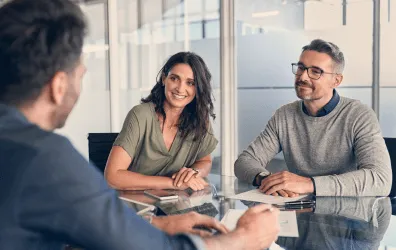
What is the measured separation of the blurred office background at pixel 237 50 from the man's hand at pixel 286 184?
2.42m

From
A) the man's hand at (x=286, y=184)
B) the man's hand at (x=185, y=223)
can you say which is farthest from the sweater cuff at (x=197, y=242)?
the man's hand at (x=286, y=184)

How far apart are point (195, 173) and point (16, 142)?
152 centimetres

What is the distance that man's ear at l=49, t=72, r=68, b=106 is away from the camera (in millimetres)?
947

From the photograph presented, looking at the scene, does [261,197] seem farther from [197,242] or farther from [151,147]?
[197,242]

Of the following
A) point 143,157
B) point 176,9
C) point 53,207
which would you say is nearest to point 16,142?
point 53,207

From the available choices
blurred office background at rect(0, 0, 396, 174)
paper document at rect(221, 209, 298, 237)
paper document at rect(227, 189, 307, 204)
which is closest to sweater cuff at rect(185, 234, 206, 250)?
paper document at rect(221, 209, 298, 237)

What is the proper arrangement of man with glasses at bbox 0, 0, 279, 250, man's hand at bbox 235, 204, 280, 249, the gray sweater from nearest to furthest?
man with glasses at bbox 0, 0, 279, 250
man's hand at bbox 235, 204, 280, 249
the gray sweater

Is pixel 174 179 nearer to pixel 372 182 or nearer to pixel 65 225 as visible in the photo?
pixel 372 182

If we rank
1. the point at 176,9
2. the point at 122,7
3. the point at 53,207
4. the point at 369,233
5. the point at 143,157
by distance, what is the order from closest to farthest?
the point at 53,207 < the point at 369,233 < the point at 143,157 < the point at 122,7 < the point at 176,9

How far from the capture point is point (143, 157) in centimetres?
254

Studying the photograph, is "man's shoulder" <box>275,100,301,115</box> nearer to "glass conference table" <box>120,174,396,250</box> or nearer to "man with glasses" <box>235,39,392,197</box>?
"man with glasses" <box>235,39,392,197</box>

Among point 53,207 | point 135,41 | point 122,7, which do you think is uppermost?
point 122,7

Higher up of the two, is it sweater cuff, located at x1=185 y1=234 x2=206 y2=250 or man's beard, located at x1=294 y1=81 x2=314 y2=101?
man's beard, located at x1=294 y1=81 x2=314 y2=101

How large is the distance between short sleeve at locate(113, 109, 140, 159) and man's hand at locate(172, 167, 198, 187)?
33 centimetres
